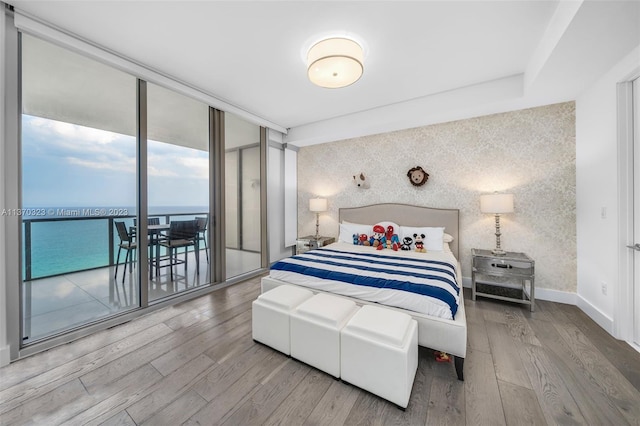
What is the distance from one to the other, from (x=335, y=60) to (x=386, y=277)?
203 centimetres

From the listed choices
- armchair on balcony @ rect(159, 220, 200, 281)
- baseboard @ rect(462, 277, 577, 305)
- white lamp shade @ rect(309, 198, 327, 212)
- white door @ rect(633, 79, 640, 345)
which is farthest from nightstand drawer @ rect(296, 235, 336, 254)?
white door @ rect(633, 79, 640, 345)

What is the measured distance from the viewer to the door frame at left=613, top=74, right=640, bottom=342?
2047 millimetres

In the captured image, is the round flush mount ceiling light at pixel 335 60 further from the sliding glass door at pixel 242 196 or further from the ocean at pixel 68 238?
the ocean at pixel 68 238

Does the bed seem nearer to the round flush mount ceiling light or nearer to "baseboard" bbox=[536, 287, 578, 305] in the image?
"baseboard" bbox=[536, 287, 578, 305]

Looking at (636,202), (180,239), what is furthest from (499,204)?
(180,239)

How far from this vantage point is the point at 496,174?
321 cm

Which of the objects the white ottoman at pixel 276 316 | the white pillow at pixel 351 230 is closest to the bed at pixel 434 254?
the white pillow at pixel 351 230

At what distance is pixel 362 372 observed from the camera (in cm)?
152

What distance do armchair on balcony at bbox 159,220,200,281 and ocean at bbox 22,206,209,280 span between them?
42cm

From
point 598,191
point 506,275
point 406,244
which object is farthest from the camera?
point 406,244

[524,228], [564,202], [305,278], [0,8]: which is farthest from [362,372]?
[0,8]

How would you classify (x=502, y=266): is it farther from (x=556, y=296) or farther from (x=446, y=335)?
(x=446, y=335)

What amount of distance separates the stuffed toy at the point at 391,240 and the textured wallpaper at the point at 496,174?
64cm

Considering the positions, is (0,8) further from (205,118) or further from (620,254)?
(620,254)
